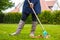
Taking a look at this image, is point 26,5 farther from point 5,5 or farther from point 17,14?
point 17,14

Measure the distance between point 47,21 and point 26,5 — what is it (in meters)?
17.1

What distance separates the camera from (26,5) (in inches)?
266

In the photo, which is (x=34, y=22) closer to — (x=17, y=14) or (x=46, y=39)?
(x=46, y=39)

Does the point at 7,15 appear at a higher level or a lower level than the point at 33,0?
lower

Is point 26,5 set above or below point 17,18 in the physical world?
above

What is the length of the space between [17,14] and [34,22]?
60.2 feet

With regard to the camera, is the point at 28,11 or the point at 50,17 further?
the point at 50,17

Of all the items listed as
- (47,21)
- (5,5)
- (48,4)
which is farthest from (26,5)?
(48,4)

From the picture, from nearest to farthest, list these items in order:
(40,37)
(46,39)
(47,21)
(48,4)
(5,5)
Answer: (46,39), (40,37), (5,5), (47,21), (48,4)

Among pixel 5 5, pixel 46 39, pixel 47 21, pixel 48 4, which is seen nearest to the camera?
pixel 46 39

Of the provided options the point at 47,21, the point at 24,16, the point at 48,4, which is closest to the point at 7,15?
the point at 47,21

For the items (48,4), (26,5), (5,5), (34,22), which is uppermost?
(26,5)

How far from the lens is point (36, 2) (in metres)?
Result: 6.75

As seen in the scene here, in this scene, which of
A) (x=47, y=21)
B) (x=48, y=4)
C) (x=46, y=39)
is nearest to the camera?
(x=46, y=39)
